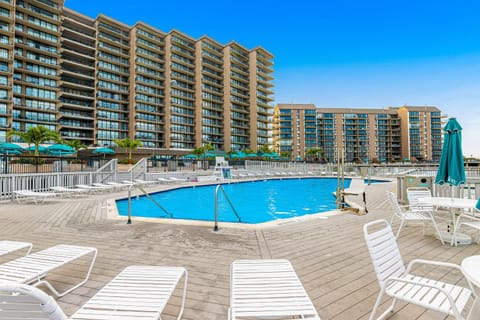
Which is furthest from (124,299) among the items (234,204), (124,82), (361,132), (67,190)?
(361,132)

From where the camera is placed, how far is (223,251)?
404 centimetres

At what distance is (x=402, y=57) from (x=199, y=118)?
40538 millimetres

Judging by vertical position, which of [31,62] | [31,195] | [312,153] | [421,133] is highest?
[31,62]

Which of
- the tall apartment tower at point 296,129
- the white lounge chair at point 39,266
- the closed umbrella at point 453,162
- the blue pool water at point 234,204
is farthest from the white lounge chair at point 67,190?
the tall apartment tower at point 296,129

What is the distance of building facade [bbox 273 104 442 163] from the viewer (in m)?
87.6

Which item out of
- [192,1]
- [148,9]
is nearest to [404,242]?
[192,1]

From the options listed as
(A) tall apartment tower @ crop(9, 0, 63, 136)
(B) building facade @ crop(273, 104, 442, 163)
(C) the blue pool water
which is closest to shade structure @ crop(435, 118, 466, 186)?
(C) the blue pool water

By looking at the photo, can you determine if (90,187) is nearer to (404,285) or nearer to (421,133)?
(404,285)

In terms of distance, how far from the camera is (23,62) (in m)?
41.8

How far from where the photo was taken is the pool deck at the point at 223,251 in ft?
8.34

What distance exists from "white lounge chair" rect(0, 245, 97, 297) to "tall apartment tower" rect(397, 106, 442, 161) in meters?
103

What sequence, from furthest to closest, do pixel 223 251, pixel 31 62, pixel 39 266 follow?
1. pixel 31 62
2. pixel 223 251
3. pixel 39 266

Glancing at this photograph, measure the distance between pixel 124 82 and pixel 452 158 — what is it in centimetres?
5863

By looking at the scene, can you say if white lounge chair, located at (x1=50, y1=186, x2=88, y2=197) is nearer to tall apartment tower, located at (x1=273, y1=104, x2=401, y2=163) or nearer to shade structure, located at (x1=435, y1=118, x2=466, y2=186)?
shade structure, located at (x1=435, y1=118, x2=466, y2=186)
